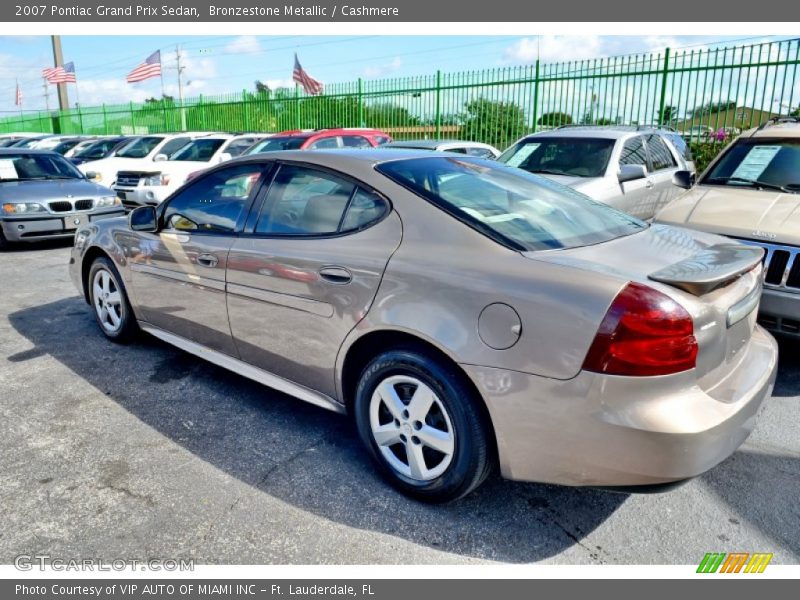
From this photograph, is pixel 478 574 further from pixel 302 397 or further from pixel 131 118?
pixel 131 118

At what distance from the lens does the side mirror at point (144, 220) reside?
4.11 metres

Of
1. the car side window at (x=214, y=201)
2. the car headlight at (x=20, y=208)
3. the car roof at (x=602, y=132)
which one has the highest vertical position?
the car roof at (x=602, y=132)

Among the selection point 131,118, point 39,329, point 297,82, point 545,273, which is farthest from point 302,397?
point 131,118

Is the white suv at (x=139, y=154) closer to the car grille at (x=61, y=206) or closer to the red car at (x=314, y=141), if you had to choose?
the red car at (x=314, y=141)

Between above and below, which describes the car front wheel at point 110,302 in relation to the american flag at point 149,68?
below

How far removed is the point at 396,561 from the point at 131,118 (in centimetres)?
2978

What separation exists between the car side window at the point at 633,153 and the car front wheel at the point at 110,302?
5.78 m

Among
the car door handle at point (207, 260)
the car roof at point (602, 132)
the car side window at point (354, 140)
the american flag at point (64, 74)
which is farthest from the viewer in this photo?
the american flag at point (64, 74)

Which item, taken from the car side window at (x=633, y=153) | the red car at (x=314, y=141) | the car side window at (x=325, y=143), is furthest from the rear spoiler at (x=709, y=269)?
the car side window at (x=325, y=143)

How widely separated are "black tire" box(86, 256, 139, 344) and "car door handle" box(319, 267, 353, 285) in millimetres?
2277

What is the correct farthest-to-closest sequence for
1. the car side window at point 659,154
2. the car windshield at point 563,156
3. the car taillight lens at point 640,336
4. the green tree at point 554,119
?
the green tree at point 554,119 < the car side window at point 659,154 < the car windshield at point 563,156 < the car taillight lens at point 640,336

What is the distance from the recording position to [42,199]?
8672 mm

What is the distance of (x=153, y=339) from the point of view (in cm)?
490

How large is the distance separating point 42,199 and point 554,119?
9.56m
